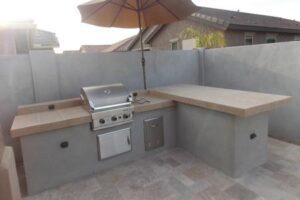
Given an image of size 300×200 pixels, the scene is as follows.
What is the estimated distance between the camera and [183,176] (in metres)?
2.72

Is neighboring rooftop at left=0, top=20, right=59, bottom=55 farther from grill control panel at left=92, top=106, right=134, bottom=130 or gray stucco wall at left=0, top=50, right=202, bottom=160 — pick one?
grill control panel at left=92, top=106, right=134, bottom=130

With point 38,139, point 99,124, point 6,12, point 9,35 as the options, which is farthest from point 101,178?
point 6,12

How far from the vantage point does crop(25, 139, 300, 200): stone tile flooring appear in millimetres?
2340

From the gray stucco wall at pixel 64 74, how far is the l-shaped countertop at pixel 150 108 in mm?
525

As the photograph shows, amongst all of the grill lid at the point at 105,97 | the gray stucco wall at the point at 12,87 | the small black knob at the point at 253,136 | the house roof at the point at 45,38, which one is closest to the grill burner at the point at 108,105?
the grill lid at the point at 105,97

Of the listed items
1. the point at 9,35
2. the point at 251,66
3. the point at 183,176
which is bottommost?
the point at 183,176

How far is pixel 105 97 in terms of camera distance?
287 centimetres

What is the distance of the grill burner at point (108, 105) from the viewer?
8.95 feet

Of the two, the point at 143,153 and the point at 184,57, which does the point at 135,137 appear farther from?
the point at 184,57

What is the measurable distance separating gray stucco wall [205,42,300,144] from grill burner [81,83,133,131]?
2628 millimetres

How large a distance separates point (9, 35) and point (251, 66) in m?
5.38

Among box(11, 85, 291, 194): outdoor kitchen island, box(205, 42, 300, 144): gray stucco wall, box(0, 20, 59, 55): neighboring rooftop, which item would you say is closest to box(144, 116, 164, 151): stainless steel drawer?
box(11, 85, 291, 194): outdoor kitchen island

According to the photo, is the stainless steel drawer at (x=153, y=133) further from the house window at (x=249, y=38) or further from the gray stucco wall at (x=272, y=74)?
the house window at (x=249, y=38)

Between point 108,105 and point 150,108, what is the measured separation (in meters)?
0.66
